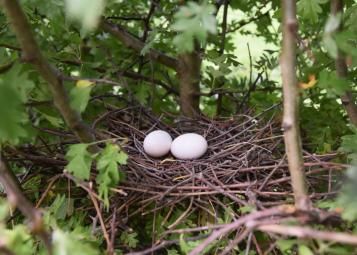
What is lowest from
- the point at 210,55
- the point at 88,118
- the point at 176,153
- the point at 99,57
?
the point at 176,153

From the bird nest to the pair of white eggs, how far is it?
19mm

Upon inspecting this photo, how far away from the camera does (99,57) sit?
166 centimetres

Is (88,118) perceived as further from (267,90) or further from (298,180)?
(298,180)

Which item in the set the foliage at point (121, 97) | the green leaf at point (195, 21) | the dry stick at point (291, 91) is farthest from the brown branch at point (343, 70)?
the green leaf at point (195, 21)

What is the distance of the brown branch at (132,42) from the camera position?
142cm

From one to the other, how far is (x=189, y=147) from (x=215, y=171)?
0.47ft

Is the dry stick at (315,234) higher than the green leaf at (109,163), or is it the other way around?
the green leaf at (109,163)

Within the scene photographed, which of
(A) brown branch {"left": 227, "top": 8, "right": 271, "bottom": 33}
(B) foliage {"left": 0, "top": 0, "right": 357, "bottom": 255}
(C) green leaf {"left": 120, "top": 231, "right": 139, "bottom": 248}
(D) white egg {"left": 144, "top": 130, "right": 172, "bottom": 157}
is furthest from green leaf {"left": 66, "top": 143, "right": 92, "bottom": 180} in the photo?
(A) brown branch {"left": 227, "top": 8, "right": 271, "bottom": 33}

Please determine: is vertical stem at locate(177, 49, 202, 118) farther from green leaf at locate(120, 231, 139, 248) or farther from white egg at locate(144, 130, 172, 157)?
green leaf at locate(120, 231, 139, 248)

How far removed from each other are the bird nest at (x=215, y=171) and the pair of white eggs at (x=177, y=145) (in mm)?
19

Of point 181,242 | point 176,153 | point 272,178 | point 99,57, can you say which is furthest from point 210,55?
point 181,242

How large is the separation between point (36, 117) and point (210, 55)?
18.0 inches

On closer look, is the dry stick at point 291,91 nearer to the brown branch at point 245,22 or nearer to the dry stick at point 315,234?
the dry stick at point 315,234

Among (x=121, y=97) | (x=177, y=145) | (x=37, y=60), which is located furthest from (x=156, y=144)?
(x=37, y=60)
